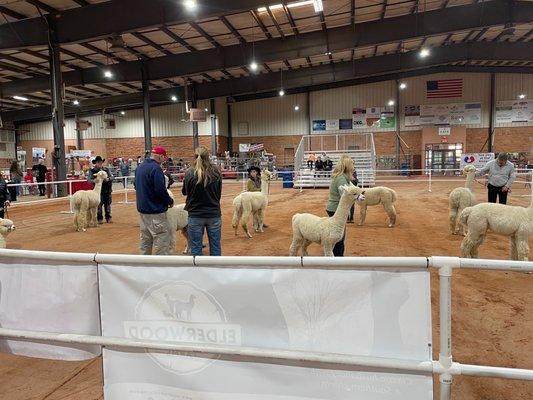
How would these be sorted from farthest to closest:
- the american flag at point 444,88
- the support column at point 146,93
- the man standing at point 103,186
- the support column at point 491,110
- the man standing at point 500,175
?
1. the american flag at point 444,88
2. the support column at point 491,110
3. the support column at point 146,93
4. the man standing at point 103,186
5. the man standing at point 500,175

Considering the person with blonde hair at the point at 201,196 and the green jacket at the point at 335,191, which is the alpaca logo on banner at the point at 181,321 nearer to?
the person with blonde hair at the point at 201,196

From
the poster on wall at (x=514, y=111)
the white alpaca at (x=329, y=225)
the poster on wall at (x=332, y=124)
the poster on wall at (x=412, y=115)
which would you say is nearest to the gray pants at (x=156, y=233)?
the white alpaca at (x=329, y=225)

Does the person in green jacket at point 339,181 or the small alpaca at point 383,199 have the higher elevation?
the person in green jacket at point 339,181

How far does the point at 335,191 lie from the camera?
16.8 ft

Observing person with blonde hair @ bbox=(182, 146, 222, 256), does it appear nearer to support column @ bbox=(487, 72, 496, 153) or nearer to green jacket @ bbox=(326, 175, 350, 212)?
green jacket @ bbox=(326, 175, 350, 212)

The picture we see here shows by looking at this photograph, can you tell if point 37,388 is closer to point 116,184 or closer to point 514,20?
point 514,20

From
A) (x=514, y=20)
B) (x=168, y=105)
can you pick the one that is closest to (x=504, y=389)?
(x=514, y=20)

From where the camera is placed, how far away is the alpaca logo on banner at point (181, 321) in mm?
1942

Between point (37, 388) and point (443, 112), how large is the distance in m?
30.1

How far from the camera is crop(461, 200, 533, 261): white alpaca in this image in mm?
4949

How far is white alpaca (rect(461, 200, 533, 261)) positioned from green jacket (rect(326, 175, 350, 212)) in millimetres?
1856

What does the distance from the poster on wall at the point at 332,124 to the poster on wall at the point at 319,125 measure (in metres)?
0.31

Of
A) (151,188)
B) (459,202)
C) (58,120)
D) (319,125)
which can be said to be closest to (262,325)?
(151,188)

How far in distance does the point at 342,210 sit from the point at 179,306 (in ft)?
9.99
